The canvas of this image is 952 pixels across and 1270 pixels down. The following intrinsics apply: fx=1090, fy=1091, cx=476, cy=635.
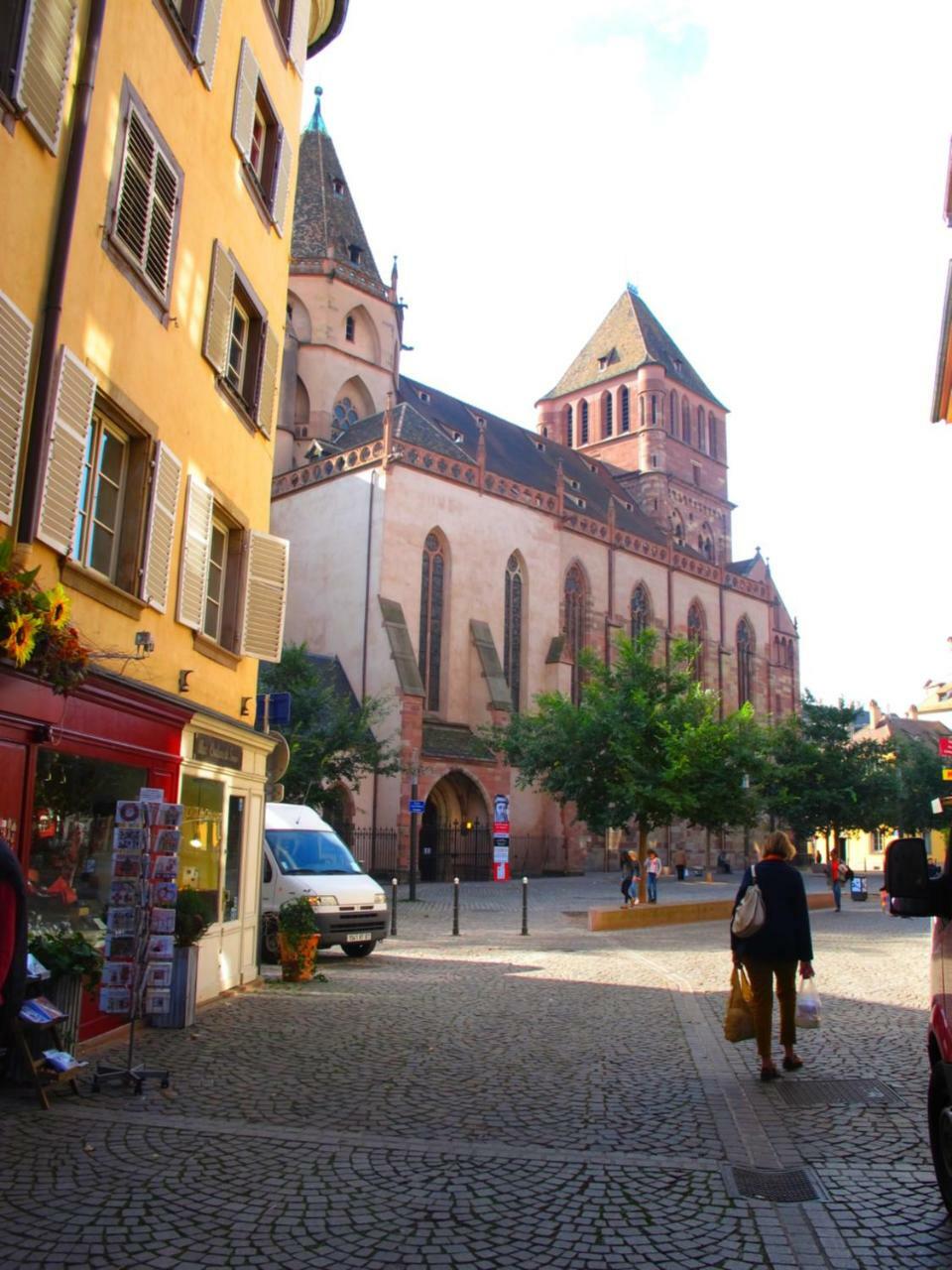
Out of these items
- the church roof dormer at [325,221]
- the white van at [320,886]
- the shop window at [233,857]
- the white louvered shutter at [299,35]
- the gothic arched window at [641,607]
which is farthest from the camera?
the gothic arched window at [641,607]

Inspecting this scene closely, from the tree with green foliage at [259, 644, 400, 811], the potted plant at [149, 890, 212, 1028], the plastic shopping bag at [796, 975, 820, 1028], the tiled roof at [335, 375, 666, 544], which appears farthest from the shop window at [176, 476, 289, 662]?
the tiled roof at [335, 375, 666, 544]

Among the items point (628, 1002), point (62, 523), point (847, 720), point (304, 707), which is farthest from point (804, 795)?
point (62, 523)

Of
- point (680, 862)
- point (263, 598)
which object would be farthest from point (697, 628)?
point (263, 598)

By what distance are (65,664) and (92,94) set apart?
402 cm

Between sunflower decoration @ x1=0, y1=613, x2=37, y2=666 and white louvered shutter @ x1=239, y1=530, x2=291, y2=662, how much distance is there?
530 centimetres

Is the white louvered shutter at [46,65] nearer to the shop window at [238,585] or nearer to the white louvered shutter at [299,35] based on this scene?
the shop window at [238,585]

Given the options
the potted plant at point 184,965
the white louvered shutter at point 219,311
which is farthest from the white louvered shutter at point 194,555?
the potted plant at point 184,965

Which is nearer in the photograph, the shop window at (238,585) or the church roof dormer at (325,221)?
the shop window at (238,585)

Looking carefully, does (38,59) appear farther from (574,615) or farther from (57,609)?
(574,615)

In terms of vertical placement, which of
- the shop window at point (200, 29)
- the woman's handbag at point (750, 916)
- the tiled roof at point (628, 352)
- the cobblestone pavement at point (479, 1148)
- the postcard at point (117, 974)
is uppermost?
the tiled roof at point (628, 352)

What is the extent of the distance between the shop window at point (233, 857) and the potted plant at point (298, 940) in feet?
2.59

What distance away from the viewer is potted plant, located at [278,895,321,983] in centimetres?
1170

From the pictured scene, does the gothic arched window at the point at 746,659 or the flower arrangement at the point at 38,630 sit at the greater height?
the gothic arched window at the point at 746,659

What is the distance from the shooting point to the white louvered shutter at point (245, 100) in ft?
36.2
